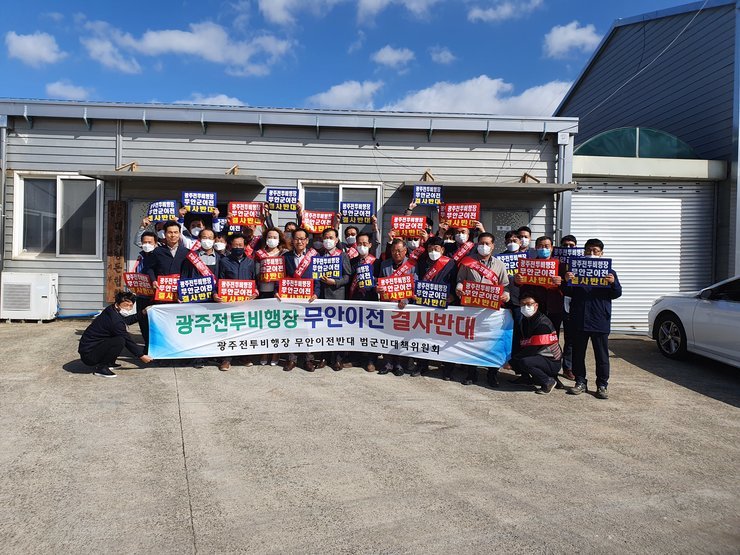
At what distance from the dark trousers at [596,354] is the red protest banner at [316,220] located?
4.19 m

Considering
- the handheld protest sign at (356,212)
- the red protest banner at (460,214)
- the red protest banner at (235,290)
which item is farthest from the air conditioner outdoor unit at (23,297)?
the red protest banner at (460,214)

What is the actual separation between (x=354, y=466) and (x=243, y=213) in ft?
17.6

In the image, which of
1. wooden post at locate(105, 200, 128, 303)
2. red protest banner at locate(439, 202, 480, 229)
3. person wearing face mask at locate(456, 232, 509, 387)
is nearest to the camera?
person wearing face mask at locate(456, 232, 509, 387)

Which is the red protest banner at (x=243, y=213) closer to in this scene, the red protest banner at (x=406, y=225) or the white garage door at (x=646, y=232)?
the red protest banner at (x=406, y=225)

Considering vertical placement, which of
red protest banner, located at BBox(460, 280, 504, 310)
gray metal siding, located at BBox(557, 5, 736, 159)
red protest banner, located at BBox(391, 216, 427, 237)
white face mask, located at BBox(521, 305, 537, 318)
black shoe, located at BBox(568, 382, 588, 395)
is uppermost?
gray metal siding, located at BBox(557, 5, 736, 159)

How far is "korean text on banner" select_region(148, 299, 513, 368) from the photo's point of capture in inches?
247

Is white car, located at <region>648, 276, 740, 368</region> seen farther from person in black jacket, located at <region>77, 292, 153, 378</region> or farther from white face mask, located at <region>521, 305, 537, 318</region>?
person in black jacket, located at <region>77, 292, 153, 378</region>

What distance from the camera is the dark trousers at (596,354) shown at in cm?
573

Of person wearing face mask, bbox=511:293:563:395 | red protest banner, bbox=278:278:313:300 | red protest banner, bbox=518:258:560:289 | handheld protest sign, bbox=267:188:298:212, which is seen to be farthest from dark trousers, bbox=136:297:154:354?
red protest banner, bbox=518:258:560:289

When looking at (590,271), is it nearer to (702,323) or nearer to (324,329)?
(702,323)

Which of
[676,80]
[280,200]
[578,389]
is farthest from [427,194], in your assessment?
[676,80]

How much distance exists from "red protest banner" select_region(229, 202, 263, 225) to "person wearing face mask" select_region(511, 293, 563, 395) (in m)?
4.60

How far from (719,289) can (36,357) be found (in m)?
9.86

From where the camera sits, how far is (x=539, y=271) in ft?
19.8
